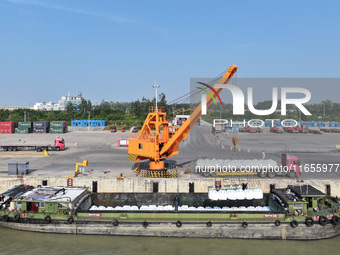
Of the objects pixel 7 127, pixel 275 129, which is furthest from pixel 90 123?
pixel 275 129

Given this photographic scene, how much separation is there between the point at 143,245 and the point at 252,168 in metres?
14.8

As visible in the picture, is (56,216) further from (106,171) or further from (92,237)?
(106,171)

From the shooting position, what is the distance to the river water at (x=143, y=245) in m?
18.4

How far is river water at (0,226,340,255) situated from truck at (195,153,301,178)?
9487 mm

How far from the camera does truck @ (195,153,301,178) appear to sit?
2883 centimetres

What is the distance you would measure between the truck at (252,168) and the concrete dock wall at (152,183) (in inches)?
79.6

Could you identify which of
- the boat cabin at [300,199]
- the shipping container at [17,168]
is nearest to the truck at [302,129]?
the boat cabin at [300,199]

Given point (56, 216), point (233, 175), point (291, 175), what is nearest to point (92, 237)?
point (56, 216)

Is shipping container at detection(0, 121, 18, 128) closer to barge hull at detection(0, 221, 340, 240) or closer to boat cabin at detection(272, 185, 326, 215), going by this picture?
barge hull at detection(0, 221, 340, 240)

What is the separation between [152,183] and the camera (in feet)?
88.2

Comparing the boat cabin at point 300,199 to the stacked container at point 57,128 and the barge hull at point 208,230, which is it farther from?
the stacked container at point 57,128

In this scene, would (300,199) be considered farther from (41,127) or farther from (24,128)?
(24,128)

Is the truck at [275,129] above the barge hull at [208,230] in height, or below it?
above

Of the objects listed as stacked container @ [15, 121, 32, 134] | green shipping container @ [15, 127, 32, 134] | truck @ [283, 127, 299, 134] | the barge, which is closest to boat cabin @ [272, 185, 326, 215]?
the barge
